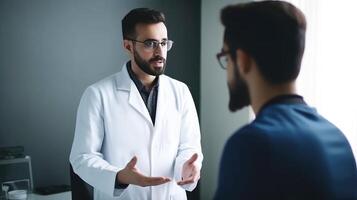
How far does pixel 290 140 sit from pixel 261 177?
9cm

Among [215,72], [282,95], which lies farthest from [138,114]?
[215,72]

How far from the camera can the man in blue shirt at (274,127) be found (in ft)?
2.37

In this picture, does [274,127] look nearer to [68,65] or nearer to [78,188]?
[78,188]

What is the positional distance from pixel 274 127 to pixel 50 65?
2.08 m

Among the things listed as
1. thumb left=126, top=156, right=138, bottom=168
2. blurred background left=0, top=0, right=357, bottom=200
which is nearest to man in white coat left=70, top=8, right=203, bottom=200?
thumb left=126, top=156, right=138, bottom=168

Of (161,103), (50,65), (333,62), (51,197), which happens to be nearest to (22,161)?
(51,197)

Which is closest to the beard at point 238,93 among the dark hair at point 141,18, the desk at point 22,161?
the dark hair at point 141,18

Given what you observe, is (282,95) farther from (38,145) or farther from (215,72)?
(215,72)

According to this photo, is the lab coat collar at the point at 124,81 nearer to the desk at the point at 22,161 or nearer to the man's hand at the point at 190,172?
the man's hand at the point at 190,172

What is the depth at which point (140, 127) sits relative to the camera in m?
1.70

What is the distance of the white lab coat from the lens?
159 centimetres

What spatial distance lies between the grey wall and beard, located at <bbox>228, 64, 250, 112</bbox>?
1.87 m

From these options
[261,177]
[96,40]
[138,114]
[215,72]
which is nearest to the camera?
[261,177]

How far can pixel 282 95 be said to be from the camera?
2.71ft
